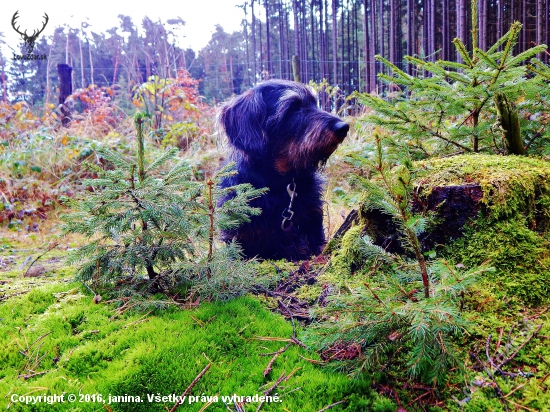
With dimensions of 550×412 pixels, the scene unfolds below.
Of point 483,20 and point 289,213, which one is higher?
point 483,20

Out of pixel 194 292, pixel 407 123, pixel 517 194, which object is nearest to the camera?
pixel 517 194

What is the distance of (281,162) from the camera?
3.42 m

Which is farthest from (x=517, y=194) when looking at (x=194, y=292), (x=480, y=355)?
(x=194, y=292)

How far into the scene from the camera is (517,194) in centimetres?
188

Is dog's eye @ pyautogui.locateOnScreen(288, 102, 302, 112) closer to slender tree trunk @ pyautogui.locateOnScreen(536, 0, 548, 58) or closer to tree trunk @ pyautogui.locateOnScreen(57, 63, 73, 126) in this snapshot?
slender tree trunk @ pyautogui.locateOnScreen(536, 0, 548, 58)

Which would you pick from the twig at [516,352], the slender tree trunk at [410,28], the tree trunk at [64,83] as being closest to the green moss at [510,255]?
the twig at [516,352]

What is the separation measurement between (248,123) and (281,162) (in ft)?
1.59

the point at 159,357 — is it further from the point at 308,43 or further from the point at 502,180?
the point at 308,43

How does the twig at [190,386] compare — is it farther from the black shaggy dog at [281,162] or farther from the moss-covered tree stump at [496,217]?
the black shaggy dog at [281,162]

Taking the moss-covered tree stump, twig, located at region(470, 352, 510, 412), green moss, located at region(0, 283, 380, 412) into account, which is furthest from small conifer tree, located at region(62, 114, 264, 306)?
twig, located at region(470, 352, 510, 412)

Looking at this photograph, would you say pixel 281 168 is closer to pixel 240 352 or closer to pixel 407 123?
pixel 407 123

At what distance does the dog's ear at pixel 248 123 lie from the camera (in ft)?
11.1

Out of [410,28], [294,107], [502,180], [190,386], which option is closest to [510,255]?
[502,180]

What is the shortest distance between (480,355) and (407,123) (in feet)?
6.10
